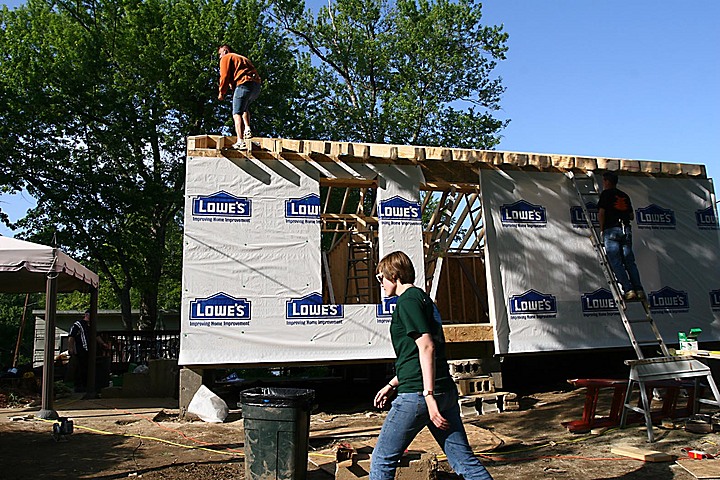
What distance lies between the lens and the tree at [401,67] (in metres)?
25.0

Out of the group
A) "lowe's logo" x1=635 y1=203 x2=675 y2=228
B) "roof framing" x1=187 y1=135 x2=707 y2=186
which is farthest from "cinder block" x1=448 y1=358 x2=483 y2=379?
"lowe's logo" x1=635 y1=203 x2=675 y2=228

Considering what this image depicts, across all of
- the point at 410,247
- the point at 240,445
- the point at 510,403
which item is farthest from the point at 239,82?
the point at 510,403

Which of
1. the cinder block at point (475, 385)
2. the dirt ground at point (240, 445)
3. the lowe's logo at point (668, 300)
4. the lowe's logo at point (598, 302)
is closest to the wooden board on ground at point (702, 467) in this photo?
the dirt ground at point (240, 445)

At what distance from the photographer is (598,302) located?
355 inches

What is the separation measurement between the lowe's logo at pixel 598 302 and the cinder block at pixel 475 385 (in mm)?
2099

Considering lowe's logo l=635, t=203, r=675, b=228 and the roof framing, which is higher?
the roof framing

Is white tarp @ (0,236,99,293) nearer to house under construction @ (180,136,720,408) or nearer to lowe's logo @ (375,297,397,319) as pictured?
house under construction @ (180,136,720,408)

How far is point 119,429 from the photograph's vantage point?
22.4 ft

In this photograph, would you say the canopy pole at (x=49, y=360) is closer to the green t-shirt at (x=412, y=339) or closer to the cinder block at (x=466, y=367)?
the cinder block at (x=466, y=367)

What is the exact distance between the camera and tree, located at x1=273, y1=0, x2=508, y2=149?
24953 mm

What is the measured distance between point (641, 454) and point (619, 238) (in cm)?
339

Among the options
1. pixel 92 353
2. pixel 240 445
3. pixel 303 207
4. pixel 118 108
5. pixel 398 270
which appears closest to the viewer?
pixel 398 270

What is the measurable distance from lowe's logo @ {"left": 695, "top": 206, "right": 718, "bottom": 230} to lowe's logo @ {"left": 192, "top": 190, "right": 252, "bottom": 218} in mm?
7509

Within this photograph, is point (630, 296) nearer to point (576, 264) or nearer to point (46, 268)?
point (576, 264)
